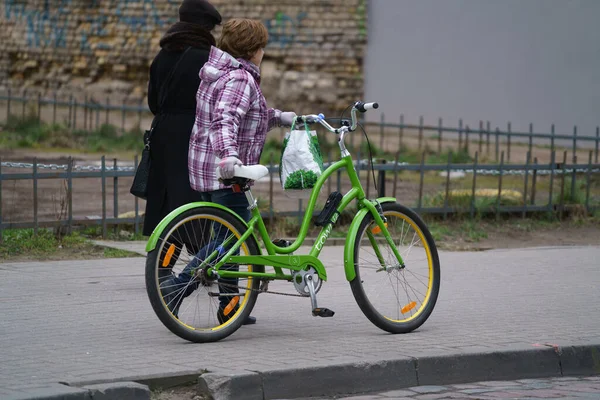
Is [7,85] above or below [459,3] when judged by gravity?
below

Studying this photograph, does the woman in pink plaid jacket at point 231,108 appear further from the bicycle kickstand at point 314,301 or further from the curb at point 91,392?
the curb at point 91,392

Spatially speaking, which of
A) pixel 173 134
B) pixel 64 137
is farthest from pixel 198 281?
pixel 64 137

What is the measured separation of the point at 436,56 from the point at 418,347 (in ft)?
51.2

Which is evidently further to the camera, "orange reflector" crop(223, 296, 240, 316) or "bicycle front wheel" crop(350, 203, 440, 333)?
"bicycle front wheel" crop(350, 203, 440, 333)

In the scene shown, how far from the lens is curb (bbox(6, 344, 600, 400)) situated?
4559 mm

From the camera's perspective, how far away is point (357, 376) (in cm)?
508

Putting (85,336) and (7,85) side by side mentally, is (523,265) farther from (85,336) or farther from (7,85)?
(7,85)

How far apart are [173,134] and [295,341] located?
1441mm

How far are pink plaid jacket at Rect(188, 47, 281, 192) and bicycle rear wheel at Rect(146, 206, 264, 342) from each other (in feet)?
1.12

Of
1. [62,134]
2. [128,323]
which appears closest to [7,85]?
[62,134]

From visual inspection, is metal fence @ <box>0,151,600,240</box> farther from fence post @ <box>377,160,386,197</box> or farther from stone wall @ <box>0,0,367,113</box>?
stone wall @ <box>0,0,367,113</box>

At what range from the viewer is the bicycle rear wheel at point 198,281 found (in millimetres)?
5410

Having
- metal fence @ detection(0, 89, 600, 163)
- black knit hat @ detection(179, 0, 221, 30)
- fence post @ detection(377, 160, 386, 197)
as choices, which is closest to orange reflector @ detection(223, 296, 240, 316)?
black knit hat @ detection(179, 0, 221, 30)

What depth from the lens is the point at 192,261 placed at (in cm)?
561
